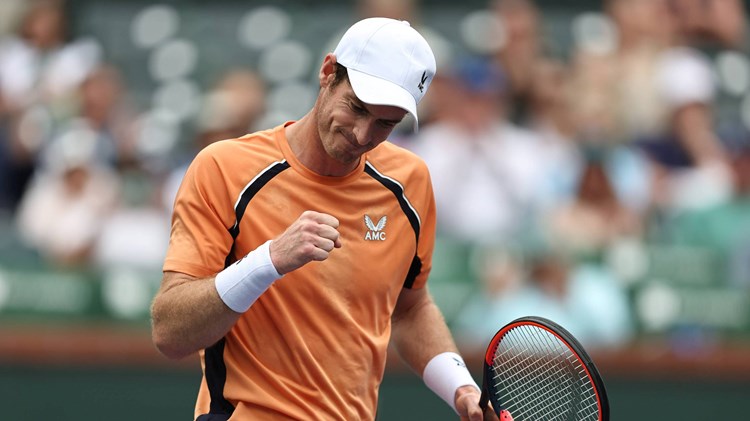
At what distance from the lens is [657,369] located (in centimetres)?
822

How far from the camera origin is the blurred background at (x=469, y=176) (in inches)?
321

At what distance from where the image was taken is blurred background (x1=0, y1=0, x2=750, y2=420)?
8.16m

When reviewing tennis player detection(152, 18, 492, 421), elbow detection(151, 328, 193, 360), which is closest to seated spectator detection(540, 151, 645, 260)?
tennis player detection(152, 18, 492, 421)

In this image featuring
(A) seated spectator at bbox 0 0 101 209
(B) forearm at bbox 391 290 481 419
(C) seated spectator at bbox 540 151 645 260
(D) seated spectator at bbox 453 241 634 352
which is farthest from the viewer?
(A) seated spectator at bbox 0 0 101 209

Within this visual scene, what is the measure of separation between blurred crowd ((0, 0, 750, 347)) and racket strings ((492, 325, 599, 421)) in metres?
3.68

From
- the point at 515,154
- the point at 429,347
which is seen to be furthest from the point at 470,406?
the point at 515,154

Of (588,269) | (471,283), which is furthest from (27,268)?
(588,269)

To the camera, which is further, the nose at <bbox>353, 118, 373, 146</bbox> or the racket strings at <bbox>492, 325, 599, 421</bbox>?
the racket strings at <bbox>492, 325, 599, 421</bbox>

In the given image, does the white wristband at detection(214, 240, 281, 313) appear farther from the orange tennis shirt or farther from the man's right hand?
the orange tennis shirt

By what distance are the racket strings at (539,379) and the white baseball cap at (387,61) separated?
80 cm

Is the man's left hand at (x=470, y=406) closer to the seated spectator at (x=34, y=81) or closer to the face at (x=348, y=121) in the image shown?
the face at (x=348, y=121)

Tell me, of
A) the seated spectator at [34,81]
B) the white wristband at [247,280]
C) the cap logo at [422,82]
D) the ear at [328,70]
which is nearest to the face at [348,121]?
the ear at [328,70]

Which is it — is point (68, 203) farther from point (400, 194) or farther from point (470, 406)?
point (470, 406)

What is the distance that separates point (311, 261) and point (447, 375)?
0.78 meters
